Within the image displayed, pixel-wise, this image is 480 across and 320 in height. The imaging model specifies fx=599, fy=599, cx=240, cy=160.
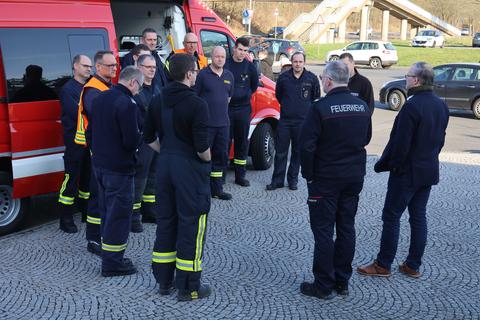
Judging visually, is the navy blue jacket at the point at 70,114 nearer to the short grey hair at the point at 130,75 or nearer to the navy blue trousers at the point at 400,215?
the short grey hair at the point at 130,75

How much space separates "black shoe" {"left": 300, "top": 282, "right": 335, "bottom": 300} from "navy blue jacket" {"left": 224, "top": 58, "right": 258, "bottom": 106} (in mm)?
3697

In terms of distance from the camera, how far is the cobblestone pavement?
4.70 m

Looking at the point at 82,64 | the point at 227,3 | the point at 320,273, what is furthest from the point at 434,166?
the point at 227,3

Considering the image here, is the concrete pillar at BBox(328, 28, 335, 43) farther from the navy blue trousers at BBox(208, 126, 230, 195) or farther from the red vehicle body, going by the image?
the red vehicle body

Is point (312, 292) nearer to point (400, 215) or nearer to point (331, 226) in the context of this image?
point (331, 226)

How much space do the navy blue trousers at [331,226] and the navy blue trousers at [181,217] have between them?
0.88 metres

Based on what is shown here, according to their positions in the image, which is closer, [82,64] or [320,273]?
[320,273]

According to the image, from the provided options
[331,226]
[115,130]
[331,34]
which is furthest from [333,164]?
[331,34]

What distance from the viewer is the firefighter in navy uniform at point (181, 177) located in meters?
4.51

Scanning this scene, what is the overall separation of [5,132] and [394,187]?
3.94 m

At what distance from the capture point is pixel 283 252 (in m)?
6.01

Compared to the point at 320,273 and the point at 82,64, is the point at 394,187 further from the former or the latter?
the point at 82,64

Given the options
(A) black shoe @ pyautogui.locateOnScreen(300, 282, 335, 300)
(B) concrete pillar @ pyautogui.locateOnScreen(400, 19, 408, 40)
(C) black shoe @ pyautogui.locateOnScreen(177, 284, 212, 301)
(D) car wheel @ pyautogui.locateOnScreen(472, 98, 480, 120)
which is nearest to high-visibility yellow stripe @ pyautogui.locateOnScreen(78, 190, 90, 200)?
(C) black shoe @ pyautogui.locateOnScreen(177, 284, 212, 301)

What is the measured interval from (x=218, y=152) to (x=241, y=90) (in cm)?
101
